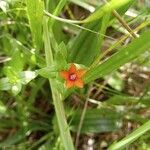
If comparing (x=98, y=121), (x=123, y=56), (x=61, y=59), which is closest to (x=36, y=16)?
(x=61, y=59)

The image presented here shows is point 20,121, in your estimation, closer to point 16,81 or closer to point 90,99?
point 90,99

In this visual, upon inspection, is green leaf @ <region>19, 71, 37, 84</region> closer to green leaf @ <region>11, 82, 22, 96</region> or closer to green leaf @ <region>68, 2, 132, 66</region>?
green leaf @ <region>11, 82, 22, 96</region>

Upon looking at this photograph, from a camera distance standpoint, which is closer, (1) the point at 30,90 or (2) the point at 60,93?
(2) the point at 60,93

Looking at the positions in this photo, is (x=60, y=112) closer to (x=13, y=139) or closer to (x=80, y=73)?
(x=80, y=73)

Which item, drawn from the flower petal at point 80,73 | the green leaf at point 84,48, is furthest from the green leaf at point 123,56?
the green leaf at point 84,48

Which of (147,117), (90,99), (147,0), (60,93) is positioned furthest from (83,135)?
(147,0)
